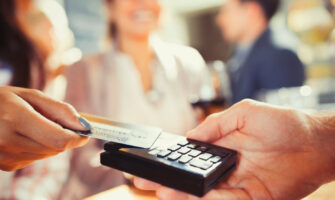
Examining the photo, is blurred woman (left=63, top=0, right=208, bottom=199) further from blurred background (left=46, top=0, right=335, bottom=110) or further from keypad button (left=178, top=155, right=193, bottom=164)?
keypad button (left=178, top=155, right=193, bottom=164)

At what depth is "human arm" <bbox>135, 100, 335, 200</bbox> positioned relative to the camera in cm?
52

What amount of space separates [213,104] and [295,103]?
1.09 feet

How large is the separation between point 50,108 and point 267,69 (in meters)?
1.24

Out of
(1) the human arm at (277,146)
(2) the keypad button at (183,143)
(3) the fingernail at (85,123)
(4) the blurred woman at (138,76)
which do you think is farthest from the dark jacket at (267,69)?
(3) the fingernail at (85,123)

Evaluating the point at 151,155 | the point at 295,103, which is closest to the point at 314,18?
the point at 295,103

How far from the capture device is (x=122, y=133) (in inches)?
18.3

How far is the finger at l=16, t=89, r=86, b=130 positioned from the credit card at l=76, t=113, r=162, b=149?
29mm

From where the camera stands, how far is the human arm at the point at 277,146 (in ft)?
1.71

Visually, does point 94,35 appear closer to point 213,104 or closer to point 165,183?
point 213,104

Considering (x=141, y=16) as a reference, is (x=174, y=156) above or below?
below

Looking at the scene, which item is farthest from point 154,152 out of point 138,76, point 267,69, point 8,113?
point 267,69

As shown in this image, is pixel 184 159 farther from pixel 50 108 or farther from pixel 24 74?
pixel 24 74

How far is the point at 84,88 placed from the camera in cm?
106

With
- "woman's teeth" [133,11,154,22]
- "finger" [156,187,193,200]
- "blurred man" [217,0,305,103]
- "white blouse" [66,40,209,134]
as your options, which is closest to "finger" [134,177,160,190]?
"finger" [156,187,193,200]
